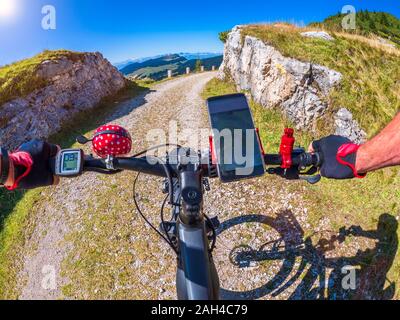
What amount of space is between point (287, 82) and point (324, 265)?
719 cm

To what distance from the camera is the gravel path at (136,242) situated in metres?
5.75

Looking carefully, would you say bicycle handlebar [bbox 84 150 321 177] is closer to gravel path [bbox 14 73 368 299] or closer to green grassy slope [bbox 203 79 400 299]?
green grassy slope [bbox 203 79 400 299]

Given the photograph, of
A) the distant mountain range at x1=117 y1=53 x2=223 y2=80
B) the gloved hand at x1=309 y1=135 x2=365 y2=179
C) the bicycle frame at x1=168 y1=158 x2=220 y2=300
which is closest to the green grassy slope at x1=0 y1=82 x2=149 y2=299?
the bicycle frame at x1=168 y1=158 x2=220 y2=300

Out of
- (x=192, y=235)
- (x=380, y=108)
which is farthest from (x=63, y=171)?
(x=380, y=108)

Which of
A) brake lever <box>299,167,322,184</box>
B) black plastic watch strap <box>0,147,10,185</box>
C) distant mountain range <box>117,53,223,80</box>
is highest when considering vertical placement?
distant mountain range <box>117,53,223,80</box>

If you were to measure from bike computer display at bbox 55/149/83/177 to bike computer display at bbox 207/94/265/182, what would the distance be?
→ 129cm

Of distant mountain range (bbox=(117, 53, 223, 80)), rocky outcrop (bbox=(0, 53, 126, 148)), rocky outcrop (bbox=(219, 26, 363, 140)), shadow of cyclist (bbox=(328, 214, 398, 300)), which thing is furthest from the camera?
distant mountain range (bbox=(117, 53, 223, 80))

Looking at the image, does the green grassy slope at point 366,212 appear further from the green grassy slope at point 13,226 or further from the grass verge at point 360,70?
the green grassy slope at point 13,226

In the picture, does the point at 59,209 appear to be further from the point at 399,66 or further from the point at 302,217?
the point at 399,66

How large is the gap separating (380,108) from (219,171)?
756 cm

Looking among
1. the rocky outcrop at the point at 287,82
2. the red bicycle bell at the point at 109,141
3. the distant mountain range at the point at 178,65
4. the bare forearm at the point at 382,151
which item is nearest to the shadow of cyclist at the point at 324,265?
the rocky outcrop at the point at 287,82

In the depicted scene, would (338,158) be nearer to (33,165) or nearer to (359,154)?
(359,154)

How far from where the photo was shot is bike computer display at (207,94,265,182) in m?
2.32
